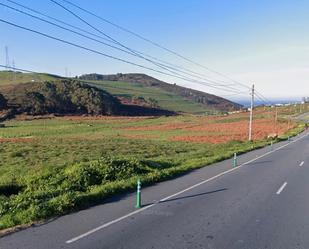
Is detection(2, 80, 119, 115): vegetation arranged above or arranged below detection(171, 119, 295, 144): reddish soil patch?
above

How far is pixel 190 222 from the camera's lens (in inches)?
391

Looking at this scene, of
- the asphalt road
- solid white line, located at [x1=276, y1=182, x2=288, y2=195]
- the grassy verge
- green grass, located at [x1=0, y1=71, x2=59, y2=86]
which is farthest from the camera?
green grass, located at [x1=0, y1=71, x2=59, y2=86]

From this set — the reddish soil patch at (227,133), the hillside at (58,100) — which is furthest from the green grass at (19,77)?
the reddish soil patch at (227,133)

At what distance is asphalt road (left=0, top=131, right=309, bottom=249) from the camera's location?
26.8 feet

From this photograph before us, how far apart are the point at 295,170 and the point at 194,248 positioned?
50.6 feet

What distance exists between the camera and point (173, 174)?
61.6ft

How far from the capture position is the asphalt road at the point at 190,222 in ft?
26.8

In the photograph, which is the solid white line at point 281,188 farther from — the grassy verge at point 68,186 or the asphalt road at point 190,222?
the grassy verge at point 68,186

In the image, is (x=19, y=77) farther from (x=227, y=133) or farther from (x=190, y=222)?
(x=190, y=222)

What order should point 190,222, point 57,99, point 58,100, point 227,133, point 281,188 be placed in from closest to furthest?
point 190,222 → point 281,188 → point 227,133 → point 58,100 → point 57,99

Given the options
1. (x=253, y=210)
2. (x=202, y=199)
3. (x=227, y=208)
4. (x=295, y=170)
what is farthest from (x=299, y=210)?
(x=295, y=170)

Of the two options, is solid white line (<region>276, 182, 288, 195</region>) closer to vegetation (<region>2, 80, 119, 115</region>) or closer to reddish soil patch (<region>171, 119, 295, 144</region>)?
reddish soil patch (<region>171, 119, 295, 144</region>)

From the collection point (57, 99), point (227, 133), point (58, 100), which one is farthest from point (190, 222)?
point (57, 99)

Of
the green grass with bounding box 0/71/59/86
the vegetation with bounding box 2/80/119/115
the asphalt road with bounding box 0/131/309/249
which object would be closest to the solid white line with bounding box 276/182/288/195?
the asphalt road with bounding box 0/131/309/249
